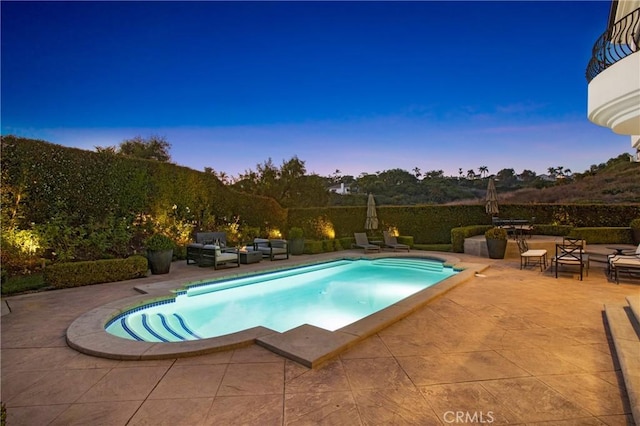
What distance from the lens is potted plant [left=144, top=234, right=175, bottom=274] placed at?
8.05m

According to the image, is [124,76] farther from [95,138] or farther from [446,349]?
[446,349]

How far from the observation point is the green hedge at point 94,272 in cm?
642

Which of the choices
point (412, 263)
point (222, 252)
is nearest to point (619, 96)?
point (412, 263)

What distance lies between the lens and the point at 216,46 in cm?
1077

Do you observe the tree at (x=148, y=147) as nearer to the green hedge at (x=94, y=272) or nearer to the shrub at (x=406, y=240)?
the green hedge at (x=94, y=272)

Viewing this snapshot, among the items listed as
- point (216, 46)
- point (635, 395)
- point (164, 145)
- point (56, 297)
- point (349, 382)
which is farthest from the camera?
point (164, 145)

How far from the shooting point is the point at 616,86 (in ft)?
12.1

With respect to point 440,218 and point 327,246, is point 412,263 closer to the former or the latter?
point 327,246

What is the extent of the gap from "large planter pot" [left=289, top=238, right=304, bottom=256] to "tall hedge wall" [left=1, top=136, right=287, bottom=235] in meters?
3.20

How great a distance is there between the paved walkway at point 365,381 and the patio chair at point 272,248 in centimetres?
664

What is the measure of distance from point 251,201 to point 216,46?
21.1 ft

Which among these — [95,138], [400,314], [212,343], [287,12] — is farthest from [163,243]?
[95,138]

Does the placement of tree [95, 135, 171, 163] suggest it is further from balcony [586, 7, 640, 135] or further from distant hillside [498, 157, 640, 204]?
distant hillside [498, 157, 640, 204]

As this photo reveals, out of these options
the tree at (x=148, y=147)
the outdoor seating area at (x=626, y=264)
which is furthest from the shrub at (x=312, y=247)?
the tree at (x=148, y=147)
